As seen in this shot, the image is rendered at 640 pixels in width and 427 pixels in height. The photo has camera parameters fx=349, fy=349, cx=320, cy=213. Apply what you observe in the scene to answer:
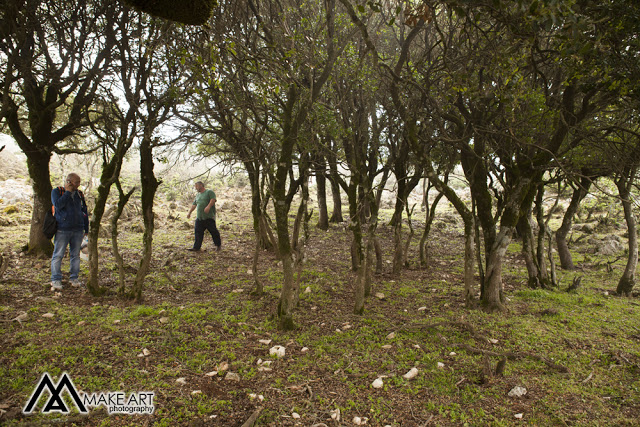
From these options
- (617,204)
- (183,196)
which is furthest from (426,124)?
(183,196)

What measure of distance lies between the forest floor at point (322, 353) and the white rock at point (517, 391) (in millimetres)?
93

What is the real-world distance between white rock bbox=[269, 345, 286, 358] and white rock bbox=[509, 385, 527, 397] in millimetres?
2752

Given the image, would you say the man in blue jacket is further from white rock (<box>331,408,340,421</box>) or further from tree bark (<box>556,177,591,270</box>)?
tree bark (<box>556,177,591,270</box>)

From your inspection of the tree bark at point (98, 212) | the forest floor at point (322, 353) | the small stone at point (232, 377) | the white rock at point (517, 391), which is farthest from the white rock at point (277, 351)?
the tree bark at point (98, 212)

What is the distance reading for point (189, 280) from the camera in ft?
26.3

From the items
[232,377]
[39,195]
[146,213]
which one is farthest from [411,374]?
[39,195]

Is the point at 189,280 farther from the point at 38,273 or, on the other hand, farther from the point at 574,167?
the point at 574,167

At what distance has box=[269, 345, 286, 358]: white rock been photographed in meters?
4.66

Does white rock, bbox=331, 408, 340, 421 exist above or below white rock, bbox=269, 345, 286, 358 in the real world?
below

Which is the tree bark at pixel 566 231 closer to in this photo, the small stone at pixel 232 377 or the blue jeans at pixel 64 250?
the small stone at pixel 232 377

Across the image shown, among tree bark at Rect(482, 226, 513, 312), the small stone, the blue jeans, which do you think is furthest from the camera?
the blue jeans

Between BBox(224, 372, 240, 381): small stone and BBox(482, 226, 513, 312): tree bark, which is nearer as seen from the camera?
BBox(224, 372, 240, 381): small stone

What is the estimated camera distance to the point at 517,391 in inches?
154

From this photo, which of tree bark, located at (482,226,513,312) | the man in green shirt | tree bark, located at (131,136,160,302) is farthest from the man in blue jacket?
tree bark, located at (482,226,513,312)
